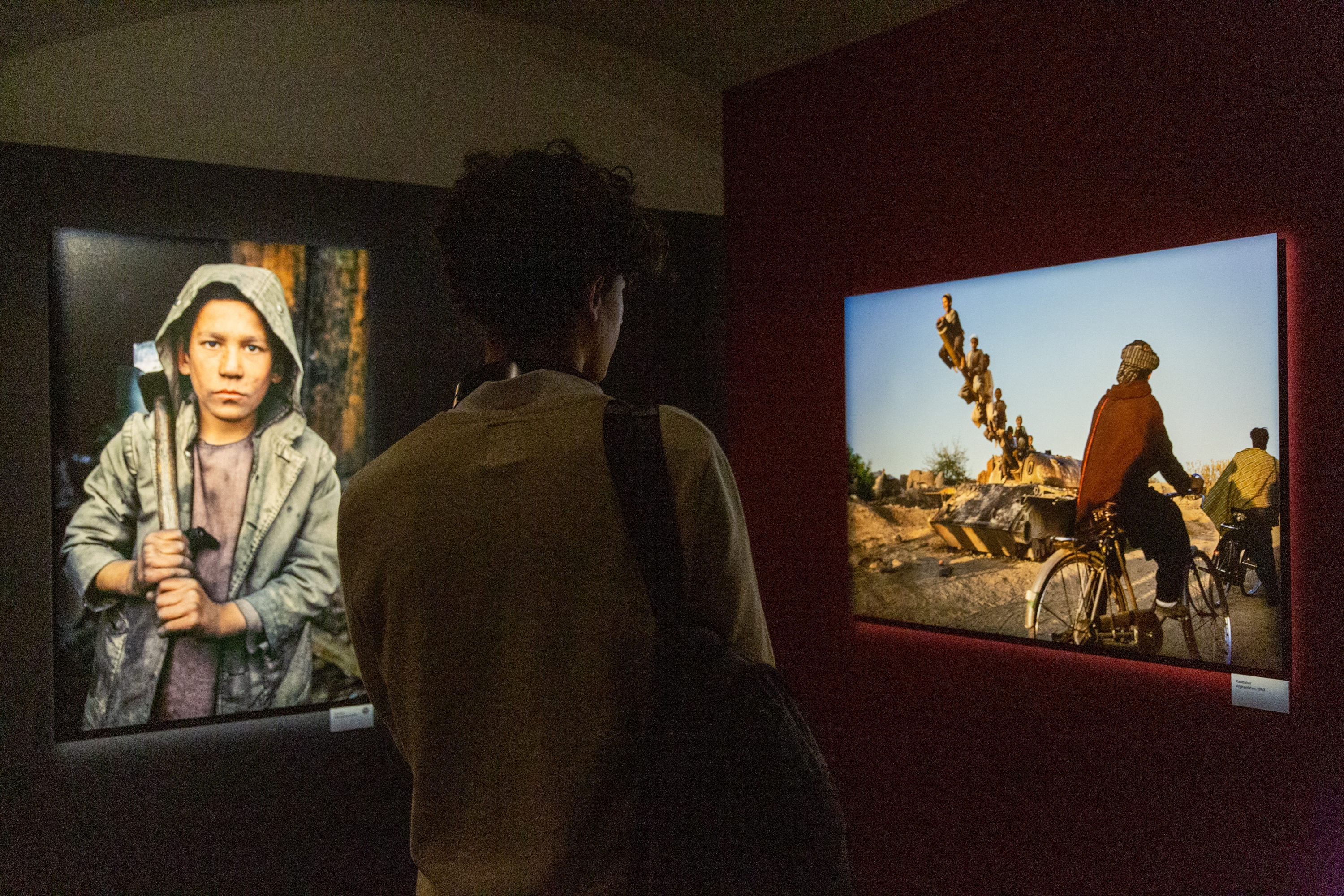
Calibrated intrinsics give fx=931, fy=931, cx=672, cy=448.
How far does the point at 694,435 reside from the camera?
3.15 feet

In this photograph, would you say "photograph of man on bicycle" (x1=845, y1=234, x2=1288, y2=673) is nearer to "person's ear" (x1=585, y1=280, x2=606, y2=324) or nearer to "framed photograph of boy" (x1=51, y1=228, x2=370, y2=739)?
"framed photograph of boy" (x1=51, y1=228, x2=370, y2=739)

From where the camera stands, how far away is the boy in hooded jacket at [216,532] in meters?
2.69

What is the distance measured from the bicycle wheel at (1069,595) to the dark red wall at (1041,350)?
0.27 ft

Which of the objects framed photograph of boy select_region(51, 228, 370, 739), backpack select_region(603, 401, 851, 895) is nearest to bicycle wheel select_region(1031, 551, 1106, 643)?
backpack select_region(603, 401, 851, 895)

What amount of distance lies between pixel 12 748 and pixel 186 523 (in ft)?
2.52

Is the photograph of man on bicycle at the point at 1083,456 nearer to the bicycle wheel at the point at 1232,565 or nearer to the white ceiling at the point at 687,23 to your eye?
the bicycle wheel at the point at 1232,565

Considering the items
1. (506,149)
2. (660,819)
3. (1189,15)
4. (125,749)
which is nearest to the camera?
(660,819)

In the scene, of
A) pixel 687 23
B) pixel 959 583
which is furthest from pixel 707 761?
pixel 687 23

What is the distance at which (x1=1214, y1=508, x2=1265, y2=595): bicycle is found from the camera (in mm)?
2324

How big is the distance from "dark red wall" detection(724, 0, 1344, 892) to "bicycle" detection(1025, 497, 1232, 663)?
0.09 m

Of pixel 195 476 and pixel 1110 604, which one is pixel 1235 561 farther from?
pixel 195 476

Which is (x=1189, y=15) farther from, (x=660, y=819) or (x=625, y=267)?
(x=660, y=819)

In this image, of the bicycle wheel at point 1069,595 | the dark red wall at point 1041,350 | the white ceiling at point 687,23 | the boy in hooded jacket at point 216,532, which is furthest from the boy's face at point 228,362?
the bicycle wheel at point 1069,595

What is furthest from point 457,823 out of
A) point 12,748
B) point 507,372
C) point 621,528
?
point 12,748
